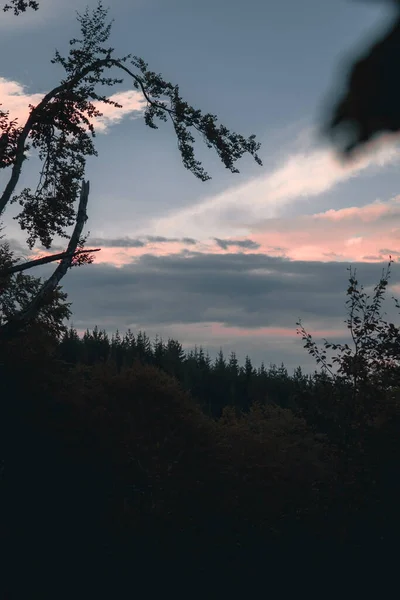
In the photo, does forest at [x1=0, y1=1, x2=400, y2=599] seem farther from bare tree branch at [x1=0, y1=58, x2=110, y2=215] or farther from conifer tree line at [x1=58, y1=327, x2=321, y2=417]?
conifer tree line at [x1=58, y1=327, x2=321, y2=417]

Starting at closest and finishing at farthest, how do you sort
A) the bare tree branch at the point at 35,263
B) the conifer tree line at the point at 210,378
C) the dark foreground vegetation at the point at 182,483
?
the bare tree branch at the point at 35,263 → the dark foreground vegetation at the point at 182,483 → the conifer tree line at the point at 210,378

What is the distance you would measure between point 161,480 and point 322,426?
22.4ft

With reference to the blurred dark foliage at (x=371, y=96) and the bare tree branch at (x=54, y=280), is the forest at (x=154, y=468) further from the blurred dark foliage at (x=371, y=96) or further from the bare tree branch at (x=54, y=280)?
the blurred dark foliage at (x=371, y=96)

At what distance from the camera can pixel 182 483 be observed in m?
22.8

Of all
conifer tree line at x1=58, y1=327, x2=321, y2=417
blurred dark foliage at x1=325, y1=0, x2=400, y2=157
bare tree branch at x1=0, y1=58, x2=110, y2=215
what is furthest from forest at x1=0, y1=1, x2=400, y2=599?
conifer tree line at x1=58, y1=327, x2=321, y2=417

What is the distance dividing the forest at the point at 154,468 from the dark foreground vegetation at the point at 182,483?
0.04 metres

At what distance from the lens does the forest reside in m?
16.4

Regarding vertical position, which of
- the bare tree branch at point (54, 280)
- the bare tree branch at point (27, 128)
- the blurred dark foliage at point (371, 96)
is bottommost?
the blurred dark foliage at point (371, 96)

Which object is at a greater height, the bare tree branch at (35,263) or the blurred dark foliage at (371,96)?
the bare tree branch at (35,263)

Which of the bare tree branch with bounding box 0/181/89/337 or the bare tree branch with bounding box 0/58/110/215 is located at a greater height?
the bare tree branch with bounding box 0/58/110/215

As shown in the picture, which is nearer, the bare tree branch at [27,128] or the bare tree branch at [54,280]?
the bare tree branch at [54,280]

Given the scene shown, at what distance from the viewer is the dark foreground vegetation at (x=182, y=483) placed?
17.6 meters

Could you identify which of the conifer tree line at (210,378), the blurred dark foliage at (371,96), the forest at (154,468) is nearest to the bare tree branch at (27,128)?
the forest at (154,468)

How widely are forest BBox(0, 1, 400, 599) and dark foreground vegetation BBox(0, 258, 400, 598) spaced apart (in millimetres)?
42
